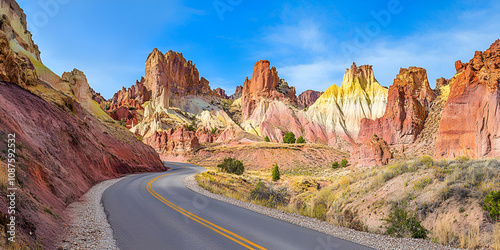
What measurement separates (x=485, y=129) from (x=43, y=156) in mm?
50667

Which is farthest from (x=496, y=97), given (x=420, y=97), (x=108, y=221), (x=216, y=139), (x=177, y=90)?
(x=177, y=90)

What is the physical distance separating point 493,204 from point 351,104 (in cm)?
10516

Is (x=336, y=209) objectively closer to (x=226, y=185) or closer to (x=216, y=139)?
(x=226, y=185)

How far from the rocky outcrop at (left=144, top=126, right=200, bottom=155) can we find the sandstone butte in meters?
35.1

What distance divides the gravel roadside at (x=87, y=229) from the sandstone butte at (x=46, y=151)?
34 centimetres

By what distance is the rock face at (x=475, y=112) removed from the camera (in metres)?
37.2

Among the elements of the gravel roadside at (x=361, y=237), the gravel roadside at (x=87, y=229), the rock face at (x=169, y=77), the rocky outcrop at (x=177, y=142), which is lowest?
the gravel roadside at (x=361, y=237)

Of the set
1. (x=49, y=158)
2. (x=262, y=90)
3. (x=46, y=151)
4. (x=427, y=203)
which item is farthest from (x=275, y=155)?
(x=262, y=90)

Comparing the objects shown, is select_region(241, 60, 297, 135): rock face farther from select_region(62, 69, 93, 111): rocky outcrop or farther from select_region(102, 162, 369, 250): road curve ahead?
select_region(102, 162, 369, 250): road curve ahead

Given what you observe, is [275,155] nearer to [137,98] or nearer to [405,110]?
[405,110]

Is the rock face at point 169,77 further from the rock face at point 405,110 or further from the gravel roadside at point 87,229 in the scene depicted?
the gravel roadside at point 87,229

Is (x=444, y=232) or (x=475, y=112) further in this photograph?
(x=475, y=112)

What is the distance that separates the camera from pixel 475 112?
4025 centimetres

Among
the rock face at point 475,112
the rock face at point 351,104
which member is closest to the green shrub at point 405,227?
the rock face at point 475,112
